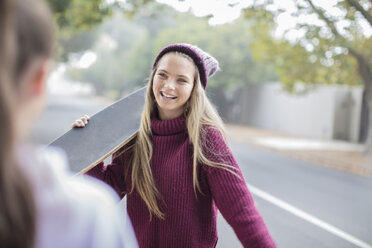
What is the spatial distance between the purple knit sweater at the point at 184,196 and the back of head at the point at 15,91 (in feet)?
3.43

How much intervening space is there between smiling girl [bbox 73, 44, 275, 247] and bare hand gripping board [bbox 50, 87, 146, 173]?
0.27ft

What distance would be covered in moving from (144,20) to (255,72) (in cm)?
3552

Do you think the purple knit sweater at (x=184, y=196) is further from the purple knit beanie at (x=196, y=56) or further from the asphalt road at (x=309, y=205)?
the asphalt road at (x=309, y=205)

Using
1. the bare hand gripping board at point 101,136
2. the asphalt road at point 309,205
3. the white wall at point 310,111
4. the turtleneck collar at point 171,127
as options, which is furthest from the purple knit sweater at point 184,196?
the white wall at point 310,111

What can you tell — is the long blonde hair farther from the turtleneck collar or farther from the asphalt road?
the asphalt road

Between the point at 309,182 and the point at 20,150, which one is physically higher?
the point at 20,150

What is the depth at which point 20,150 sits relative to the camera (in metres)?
0.69

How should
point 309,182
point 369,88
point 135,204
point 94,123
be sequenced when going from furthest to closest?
1. point 369,88
2. point 309,182
3. point 94,123
4. point 135,204

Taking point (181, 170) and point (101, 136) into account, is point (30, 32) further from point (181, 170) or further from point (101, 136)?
point (101, 136)

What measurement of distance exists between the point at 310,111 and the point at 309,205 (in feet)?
50.3

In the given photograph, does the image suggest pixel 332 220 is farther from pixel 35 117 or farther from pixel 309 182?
pixel 35 117

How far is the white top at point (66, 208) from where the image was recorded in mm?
709

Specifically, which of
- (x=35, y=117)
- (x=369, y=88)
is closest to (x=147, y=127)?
(x=35, y=117)

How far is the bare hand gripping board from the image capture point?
76.9 inches
